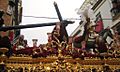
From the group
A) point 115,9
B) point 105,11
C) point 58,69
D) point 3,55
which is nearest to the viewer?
point 3,55

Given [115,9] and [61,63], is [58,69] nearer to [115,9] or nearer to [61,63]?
[61,63]

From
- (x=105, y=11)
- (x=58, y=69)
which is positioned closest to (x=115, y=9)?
(x=105, y=11)

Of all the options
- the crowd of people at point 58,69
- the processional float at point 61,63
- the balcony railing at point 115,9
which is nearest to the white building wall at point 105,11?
the balcony railing at point 115,9

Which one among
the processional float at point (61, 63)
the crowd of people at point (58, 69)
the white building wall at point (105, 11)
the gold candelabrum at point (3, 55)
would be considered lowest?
the crowd of people at point (58, 69)

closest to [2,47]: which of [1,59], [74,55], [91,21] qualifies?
[1,59]

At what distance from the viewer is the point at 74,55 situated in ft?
29.1

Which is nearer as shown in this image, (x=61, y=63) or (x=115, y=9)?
(x=61, y=63)

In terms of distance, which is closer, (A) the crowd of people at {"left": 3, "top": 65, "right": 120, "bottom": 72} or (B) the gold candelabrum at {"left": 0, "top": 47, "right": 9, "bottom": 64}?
(B) the gold candelabrum at {"left": 0, "top": 47, "right": 9, "bottom": 64}

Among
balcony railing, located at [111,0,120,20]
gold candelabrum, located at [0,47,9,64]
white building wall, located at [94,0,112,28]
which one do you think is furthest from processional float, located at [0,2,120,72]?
white building wall, located at [94,0,112,28]

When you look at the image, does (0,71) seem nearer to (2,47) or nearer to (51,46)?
(2,47)

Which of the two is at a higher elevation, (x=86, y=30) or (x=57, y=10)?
(x=57, y=10)

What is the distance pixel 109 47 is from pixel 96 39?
498mm

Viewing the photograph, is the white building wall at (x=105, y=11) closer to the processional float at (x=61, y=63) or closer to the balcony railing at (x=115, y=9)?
the balcony railing at (x=115, y=9)

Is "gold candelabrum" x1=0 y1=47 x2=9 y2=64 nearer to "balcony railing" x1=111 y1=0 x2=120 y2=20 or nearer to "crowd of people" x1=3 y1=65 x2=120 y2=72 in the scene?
"crowd of people" x1=3 y1=65 x2=120 y2=72
